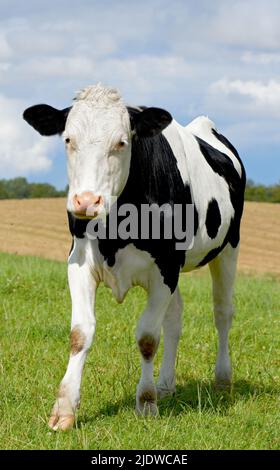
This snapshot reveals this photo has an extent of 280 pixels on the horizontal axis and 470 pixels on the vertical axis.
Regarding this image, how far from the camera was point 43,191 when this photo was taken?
288 ft

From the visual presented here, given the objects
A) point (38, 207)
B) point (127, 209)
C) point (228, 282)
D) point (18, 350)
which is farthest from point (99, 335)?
point (38, 207)

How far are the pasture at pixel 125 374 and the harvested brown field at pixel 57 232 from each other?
60.9 feet

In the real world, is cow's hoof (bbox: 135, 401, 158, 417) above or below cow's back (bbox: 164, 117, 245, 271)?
below

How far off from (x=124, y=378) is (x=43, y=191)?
3178 inches

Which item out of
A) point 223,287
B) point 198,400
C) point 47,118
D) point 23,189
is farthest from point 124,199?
point 23,189

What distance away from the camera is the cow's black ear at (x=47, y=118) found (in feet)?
21.1

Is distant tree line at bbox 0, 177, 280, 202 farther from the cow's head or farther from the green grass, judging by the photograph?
the cow's head

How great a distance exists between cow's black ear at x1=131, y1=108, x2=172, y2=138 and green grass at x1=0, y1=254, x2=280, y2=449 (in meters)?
2.19

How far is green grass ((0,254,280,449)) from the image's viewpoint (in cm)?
600

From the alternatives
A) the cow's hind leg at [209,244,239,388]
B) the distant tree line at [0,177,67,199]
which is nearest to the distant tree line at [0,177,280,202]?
the distant tree line at [0,177,67,199]

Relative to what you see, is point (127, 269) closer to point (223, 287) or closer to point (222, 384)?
point (222, 384)

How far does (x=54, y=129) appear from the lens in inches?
255

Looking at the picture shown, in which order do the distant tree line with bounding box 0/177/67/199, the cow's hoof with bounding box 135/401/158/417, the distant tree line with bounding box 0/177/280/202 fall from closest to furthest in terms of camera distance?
the cow's hoof with bounding box 135/401/158/417
the distant tree line with bounding box 0/177/280/202
the distant tree line with bounding box 0/177/67/199

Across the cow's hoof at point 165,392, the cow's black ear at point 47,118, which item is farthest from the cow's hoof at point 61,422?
the cow's black ear at point 47,118
